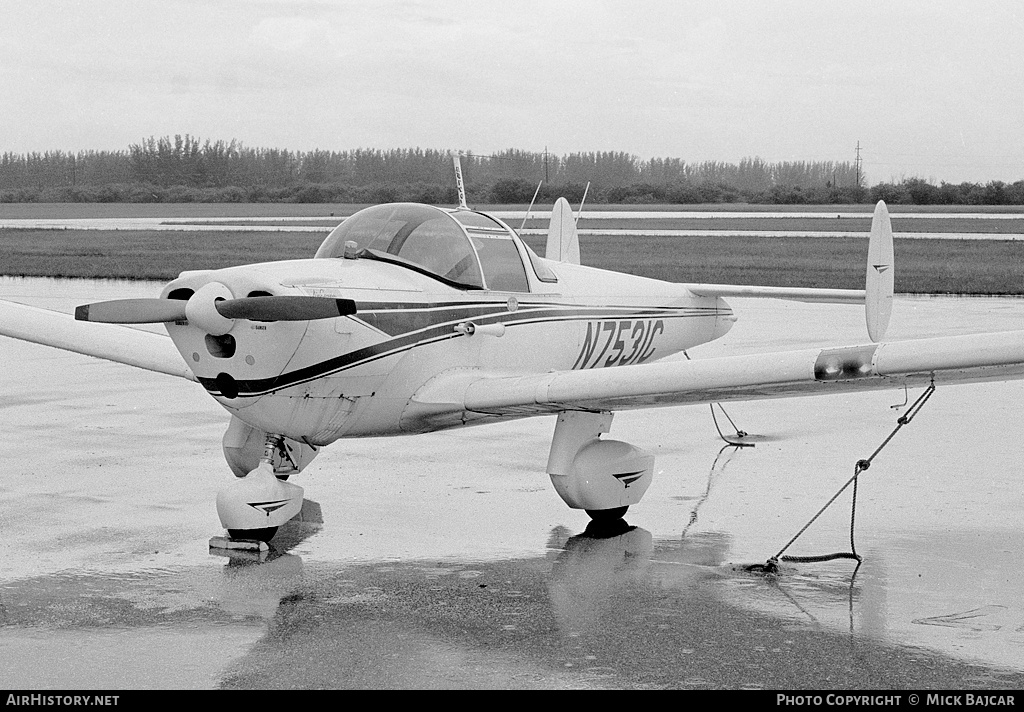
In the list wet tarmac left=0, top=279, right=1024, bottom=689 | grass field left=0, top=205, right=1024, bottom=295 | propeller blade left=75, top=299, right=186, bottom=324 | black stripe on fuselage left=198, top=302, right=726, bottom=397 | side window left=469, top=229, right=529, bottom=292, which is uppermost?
side window left=469, top=229, right=529, bottom=292

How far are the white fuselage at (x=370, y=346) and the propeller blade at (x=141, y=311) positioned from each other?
133mm

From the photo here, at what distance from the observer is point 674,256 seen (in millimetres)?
33531

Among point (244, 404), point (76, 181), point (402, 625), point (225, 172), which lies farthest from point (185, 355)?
point (76, 181)

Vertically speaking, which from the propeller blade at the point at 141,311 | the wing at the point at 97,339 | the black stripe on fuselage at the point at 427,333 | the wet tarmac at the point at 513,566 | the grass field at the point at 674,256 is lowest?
the wet tarmac at the point at 513,566

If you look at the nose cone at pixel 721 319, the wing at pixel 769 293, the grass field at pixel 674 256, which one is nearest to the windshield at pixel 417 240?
the wing at pixel 769 293

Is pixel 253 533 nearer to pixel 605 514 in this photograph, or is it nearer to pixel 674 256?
pixel 605 514

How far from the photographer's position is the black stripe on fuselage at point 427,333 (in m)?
7.09

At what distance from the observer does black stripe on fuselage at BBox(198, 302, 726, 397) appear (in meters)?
7.09

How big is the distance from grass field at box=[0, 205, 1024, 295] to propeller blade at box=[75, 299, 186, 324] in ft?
61.6

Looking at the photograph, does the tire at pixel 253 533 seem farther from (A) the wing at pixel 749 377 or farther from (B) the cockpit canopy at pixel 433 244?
(B) the cockpit canopy at pixel 433 244

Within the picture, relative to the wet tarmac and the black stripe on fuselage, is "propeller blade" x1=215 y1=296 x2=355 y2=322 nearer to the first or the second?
the black stripe on fuselage

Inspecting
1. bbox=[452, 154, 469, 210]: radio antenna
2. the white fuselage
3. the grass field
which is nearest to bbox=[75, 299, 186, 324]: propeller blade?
the white fuselage

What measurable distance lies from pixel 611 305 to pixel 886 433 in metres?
2.98

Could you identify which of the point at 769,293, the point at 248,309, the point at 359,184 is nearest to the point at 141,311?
the point at 248,309
